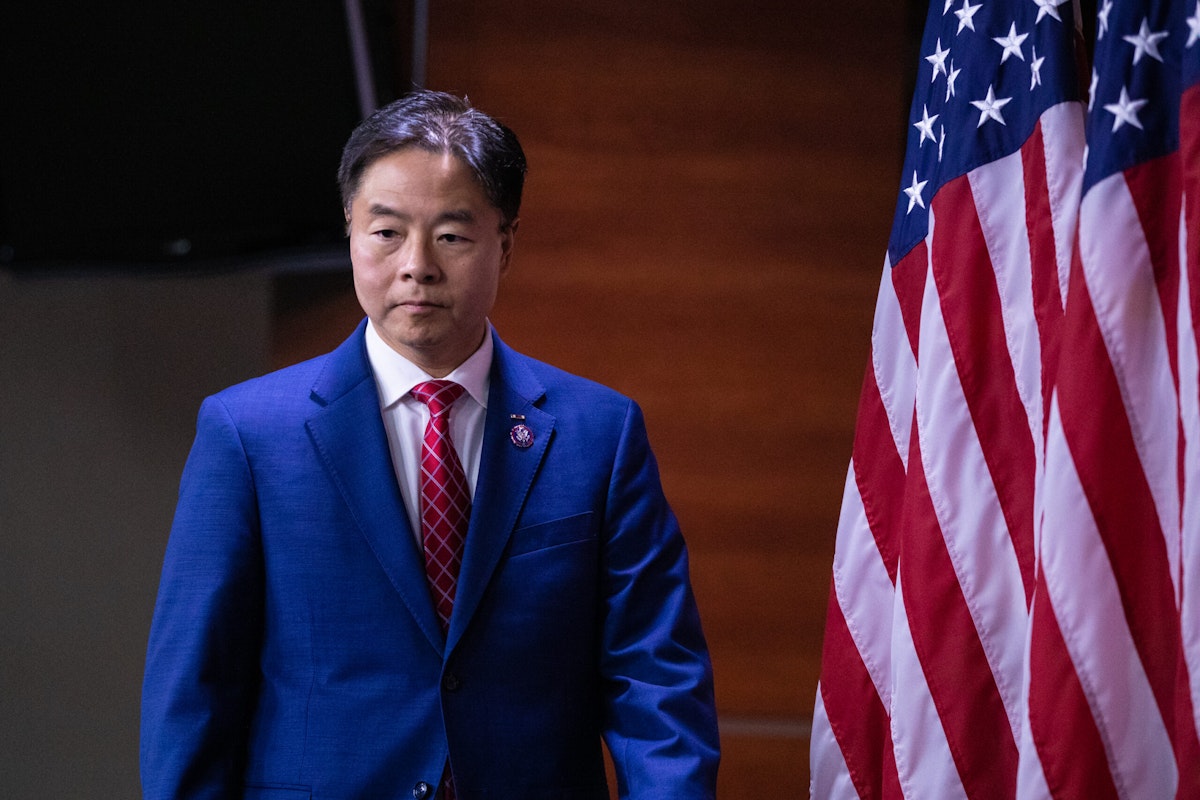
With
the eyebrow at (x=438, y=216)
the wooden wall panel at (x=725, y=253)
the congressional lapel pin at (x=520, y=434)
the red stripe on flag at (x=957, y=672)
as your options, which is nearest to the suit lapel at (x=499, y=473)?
the congressional lapel pin at (x=520, y=434)

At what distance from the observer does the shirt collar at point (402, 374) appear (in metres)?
1.69

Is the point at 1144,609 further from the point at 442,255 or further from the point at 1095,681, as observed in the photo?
the point at 442,255

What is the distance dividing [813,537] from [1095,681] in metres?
1.22

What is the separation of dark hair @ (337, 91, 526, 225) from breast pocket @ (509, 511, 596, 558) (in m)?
0.43

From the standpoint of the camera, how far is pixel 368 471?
1615 millimetres

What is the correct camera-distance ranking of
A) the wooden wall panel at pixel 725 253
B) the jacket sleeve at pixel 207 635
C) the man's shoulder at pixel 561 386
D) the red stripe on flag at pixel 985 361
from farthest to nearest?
the wooden wall panel at pixel 725 253
the red stripe on flag at pixel 985 361
the man's shoulder at pixel 561 386
the jacket sleeve at pixel 207 635

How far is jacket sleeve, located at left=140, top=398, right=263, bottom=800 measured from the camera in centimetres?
152

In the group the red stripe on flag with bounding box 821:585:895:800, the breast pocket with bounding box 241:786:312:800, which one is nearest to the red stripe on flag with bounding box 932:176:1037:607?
the red stripe on flag with bounding box 821:585:895:800

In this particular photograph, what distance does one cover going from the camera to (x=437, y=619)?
1.59 m

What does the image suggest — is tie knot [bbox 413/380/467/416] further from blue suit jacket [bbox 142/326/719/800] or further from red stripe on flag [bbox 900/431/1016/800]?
red stripe on flag [bbox 900/431/1016/800]

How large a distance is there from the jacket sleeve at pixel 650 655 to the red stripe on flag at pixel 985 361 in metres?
0.55

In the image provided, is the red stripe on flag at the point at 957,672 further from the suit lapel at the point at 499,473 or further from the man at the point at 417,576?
the suit lapel at the point at 499,473

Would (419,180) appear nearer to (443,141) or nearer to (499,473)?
(443,141)

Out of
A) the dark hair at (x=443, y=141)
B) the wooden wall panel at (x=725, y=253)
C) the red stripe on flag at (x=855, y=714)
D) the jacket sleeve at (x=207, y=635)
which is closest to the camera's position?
the jacket sleeve at (x=207, y=635)
